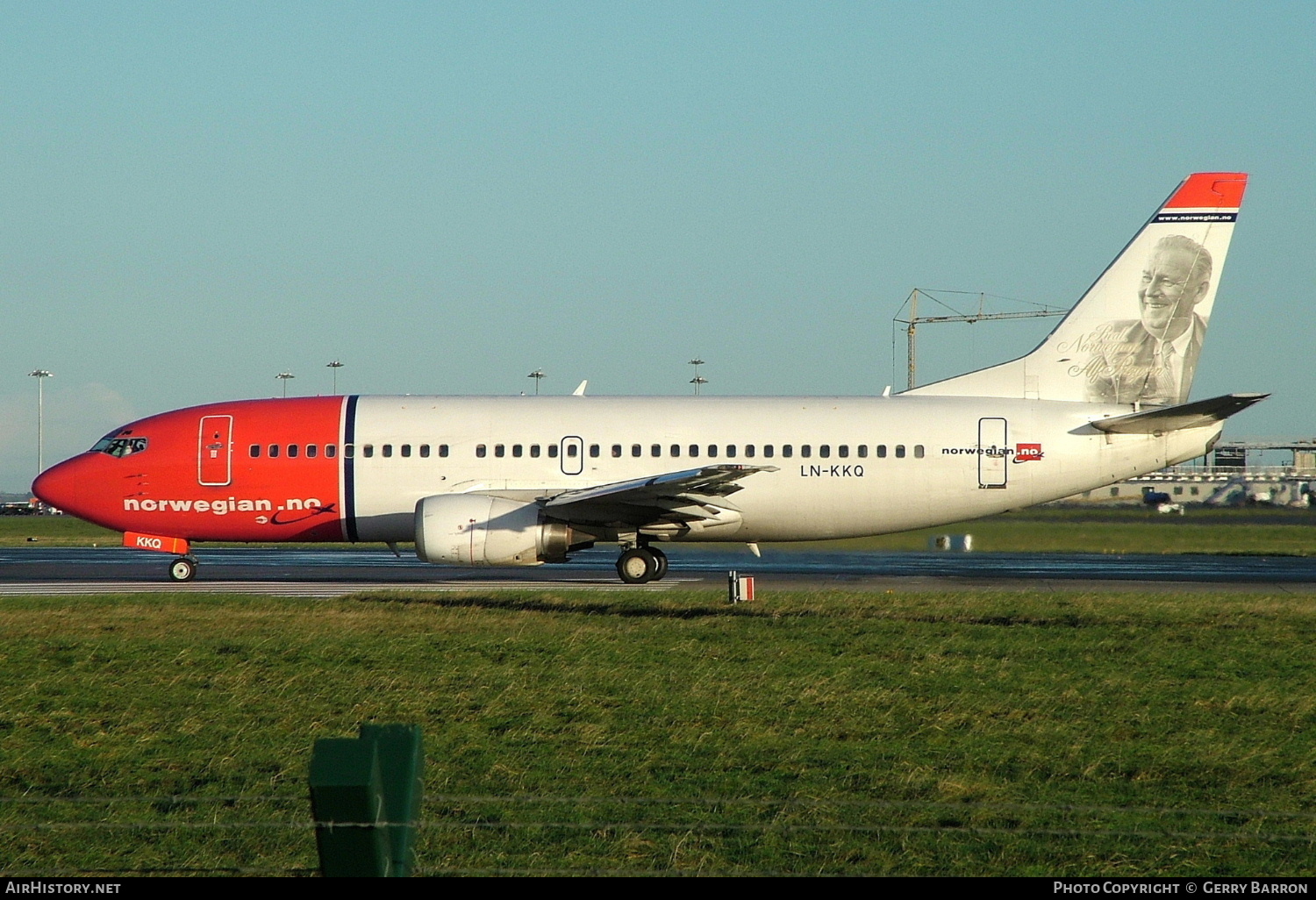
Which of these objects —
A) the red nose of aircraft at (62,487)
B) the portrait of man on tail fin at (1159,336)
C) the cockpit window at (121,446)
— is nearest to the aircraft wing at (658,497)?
the portrait of man on tail fin at (1159,336)

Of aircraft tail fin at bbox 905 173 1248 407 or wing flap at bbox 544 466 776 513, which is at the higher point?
aircraft tail fin at bbox 905 173 1248 407

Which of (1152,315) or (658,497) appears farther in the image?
(1152,315)

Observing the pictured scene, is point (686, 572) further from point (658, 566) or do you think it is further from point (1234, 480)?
point (1234, 480)

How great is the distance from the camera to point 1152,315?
28.6m

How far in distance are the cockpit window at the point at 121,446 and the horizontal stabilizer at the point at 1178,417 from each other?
20.4 m

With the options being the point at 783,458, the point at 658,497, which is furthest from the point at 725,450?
the point at 658,497

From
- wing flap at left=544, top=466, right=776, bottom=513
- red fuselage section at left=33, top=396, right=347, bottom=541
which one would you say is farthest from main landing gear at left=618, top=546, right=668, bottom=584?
red fuselage section at left=33, top=396, right=347, bottom=541

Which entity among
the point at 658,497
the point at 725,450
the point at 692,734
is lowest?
the point at 692,734

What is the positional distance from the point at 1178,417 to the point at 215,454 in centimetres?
1999

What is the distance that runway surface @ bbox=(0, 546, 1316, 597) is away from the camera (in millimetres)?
26484

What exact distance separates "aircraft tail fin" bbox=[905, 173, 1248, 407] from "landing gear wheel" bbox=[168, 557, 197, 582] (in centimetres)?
1812

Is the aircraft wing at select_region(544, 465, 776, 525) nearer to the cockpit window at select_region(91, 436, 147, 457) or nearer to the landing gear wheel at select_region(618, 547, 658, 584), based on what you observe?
the landing gear wheel at select_region(618, 547, 658, 584)

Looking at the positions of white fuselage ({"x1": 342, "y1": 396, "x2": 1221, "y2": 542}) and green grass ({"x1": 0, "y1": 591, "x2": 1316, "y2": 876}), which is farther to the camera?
white fuselage ({"x1": 342, "y1": 396, "x2": 1221, "y2": 542})

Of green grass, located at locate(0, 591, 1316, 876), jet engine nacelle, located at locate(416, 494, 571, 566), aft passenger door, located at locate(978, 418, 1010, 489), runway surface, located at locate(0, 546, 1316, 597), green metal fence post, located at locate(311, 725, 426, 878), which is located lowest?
green grass, located at locate(0, 591, 1316, 876)
